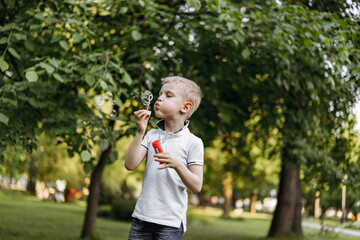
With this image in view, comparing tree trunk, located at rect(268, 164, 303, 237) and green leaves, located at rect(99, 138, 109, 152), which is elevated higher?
green leaves, located at rect(99, 138, 109, 152)

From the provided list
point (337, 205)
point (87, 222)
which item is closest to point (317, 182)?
point (337, 205)

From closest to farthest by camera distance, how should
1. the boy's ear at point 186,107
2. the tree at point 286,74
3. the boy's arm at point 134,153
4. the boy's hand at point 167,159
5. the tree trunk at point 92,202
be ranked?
the boy's hand at point 167,159 < the boy's arm at point 134,153 < the boy's ear at point 186,107 < the tree at point 286,74 < the tree trunk at point 92,202

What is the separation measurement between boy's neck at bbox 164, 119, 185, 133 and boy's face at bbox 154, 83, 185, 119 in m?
0.05

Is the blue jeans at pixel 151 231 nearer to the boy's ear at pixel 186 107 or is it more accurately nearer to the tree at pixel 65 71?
the boy's ear at pixel 186 107

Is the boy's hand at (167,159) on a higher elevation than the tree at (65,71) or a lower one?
lower

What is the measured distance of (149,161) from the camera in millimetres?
2527

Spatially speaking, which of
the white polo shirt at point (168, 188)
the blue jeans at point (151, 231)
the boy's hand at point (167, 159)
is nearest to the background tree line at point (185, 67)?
the white polo shirt at point (168, 188)

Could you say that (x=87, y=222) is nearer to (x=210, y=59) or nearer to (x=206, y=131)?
(x=206, y=131)

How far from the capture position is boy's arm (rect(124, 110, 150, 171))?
7.43 ft

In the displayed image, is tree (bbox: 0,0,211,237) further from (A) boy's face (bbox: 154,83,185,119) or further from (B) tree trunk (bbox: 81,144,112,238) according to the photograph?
(B) tree trunk (bbox: 81,144,112,238)

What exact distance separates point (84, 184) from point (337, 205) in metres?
21.6

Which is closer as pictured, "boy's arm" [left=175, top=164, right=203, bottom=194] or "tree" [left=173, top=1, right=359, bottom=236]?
"boy's arm" [left=175, top=164, right=203, bottom=194]

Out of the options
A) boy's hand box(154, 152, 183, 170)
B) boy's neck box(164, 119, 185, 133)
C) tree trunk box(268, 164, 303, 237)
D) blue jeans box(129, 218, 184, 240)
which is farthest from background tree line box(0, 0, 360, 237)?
tree trunk box(268, 164, 303, 237)

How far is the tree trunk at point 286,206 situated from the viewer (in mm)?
12766
